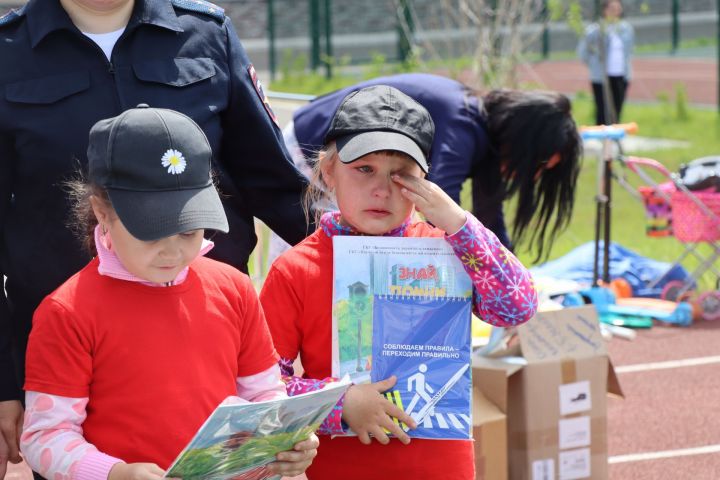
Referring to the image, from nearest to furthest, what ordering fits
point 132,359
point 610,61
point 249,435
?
point 249,435 < point 132,359 < point 610,61

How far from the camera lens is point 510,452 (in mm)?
4246

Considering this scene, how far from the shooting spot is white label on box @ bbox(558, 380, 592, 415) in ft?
13.9

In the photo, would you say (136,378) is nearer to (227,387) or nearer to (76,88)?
(227,387)

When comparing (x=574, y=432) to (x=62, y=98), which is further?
(x=574, y=432)

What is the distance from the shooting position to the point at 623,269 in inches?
303

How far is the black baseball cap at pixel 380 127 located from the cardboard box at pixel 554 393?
1464mm

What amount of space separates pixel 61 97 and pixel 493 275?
1.06m

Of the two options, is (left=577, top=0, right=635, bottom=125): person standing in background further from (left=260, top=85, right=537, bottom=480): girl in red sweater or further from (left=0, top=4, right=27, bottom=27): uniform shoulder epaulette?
(left=0, top=4, right=27, bottom=27): uniform shoulder epaulette

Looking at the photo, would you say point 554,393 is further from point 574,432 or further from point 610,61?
point 610,61

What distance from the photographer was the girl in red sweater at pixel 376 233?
107 inches

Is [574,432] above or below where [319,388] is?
below

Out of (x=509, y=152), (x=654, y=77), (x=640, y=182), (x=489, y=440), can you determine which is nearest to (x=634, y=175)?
(x=640, y=182)

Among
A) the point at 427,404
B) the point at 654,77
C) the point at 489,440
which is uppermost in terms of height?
the point at 427,404

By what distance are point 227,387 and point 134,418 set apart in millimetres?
211
